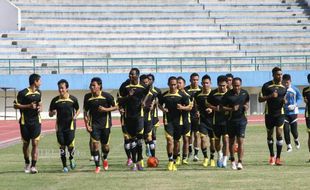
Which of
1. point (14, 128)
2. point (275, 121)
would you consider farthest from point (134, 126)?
point (14, 128)

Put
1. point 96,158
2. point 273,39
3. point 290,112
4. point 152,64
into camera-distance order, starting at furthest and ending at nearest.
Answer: point 273,39 < point 152,64 < point 290,112 < point 96,158

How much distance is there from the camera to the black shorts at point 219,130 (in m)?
18.6

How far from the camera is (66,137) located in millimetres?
17969

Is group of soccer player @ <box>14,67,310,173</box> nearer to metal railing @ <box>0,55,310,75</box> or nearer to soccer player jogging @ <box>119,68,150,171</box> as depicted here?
soccer player jogging @ <box>119,68,150,171</box>

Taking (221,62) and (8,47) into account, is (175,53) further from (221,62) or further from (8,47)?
(8,47)

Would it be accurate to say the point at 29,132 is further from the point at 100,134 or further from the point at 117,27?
the point at 117,27

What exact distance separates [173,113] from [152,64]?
32725 mm

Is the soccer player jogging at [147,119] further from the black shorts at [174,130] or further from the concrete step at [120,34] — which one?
the concrete step at [120,34]

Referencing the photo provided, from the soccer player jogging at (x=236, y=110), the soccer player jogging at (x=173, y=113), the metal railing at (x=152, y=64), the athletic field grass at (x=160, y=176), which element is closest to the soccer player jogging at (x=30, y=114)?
the athletic field grass at (x=160, y=176)

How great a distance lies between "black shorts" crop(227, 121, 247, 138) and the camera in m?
18.0

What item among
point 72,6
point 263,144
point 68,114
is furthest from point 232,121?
point 72,6

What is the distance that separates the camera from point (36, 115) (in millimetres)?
18156

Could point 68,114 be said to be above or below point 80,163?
above

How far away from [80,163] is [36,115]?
2.63 m
